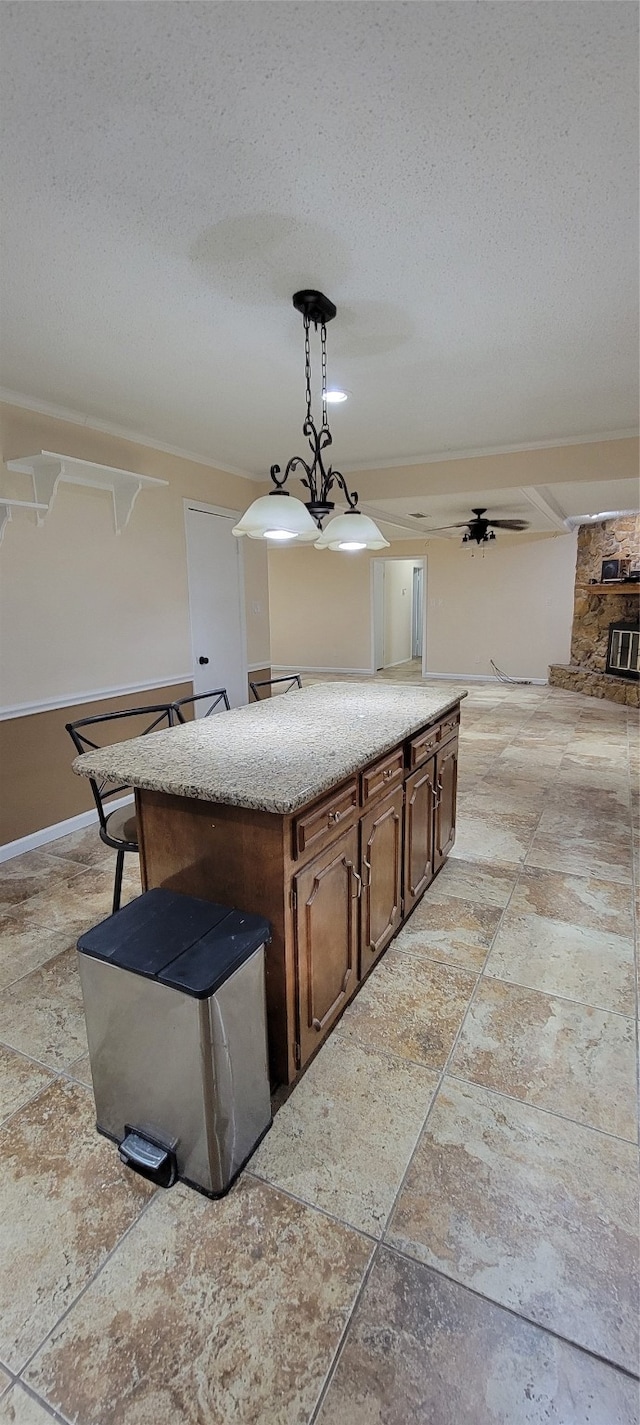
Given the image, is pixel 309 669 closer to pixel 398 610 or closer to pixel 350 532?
pixel 398 610

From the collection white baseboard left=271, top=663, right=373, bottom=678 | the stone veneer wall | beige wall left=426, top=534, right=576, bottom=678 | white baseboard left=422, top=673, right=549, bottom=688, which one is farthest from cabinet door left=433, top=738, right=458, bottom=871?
white baseboard left=271, top=663, right=373, bottom=678

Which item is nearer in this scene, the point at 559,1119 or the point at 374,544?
the point at 559,1119

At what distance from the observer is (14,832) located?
3.14m

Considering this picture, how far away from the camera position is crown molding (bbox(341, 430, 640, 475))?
11.9 ft

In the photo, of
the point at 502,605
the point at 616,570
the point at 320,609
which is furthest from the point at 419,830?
the point at 320,609

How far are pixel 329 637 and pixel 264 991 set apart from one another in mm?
8572

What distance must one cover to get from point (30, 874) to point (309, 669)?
24.2 feet

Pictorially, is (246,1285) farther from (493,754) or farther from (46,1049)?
(493,754)

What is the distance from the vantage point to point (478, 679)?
A: 29.7ft

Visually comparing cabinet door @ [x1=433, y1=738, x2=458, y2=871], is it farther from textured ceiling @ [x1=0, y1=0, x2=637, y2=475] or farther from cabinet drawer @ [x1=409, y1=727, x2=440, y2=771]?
textured ceiling @ [x1=0, y1=0, x2=637, y2=475]

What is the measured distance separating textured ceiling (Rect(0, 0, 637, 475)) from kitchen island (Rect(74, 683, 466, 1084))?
4.81 feet

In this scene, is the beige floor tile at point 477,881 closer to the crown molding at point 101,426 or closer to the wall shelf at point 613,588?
the crown molding at point 101,426

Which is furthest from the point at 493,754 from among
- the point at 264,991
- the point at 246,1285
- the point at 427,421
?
the point at 246,1285

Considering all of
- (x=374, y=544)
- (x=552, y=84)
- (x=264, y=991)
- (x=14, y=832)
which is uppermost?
(x=552, y=84)
